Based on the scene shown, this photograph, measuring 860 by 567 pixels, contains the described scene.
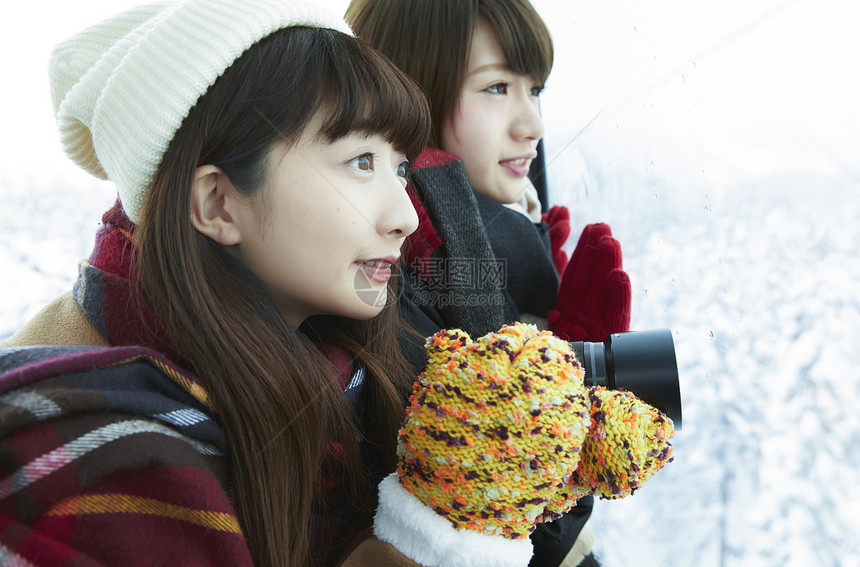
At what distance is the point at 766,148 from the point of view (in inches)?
29.2

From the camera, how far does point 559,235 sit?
112 cm

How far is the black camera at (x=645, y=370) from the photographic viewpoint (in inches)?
23.3

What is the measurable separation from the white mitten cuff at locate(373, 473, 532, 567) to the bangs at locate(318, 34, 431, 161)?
0.36 meters

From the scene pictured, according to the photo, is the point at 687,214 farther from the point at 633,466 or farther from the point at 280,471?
the point at 280,471

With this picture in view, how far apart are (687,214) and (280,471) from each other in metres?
0.60

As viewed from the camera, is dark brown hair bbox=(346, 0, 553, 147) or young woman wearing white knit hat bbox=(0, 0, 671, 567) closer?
young woman wearing white knit hat bbox=(0, 0, 671, 567)

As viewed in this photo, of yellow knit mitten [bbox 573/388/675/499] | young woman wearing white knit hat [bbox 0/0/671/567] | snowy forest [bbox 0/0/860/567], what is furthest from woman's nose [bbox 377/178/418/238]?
snowy forest [bbox 0/0/860/567]

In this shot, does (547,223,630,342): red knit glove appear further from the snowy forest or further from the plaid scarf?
the plaid scarf

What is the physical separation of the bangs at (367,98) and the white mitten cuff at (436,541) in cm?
36

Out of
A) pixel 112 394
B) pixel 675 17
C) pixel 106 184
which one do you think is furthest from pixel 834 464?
pixel 106 184

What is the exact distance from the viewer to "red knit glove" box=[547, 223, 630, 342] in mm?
839

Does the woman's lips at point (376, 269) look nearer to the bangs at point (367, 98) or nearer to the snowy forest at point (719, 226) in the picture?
the bangs at point (367, 98)

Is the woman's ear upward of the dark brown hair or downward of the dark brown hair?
downward

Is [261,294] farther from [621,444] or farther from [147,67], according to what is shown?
[621,444]
